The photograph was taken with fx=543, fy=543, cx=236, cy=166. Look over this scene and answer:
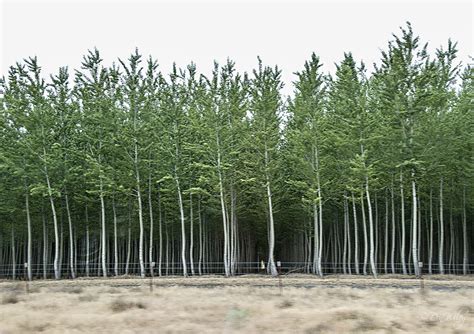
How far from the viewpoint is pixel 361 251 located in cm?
5144

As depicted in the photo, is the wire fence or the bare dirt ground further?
the wire fence

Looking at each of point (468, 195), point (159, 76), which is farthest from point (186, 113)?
point (468, 195)

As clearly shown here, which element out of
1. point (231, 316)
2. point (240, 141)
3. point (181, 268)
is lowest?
point (181, 268)

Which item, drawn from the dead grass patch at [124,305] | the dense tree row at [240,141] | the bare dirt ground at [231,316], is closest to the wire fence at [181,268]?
the dense tree row at [240,141]

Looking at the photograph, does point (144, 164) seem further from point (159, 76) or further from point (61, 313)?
point (61, 313)

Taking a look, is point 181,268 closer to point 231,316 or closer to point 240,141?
point 240,141

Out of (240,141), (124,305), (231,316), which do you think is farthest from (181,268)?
(231,316)

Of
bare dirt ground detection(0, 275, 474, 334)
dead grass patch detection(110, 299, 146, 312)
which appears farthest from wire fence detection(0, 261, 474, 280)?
dead grass patch detection(110, 299, 146, 312)

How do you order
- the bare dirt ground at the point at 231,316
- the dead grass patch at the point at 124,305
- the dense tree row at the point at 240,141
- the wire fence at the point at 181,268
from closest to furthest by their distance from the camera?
the bare dirt ground at the point at 231,316
the dead grass patch at the point at 124,305
the dense tree row at the point at 240,141
the wire fence at the point at 181,268

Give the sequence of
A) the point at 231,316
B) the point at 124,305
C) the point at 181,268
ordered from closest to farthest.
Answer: the point at 231,316 < the point at 124,305 < the point at 181,268

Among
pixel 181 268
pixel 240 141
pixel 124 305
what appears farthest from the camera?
pixel 181 268

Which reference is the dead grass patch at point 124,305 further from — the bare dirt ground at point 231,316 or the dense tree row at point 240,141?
the dense tree row at point 240,141

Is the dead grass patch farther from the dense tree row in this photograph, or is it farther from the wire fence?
the wire fence

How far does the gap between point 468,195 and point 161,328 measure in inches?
1187
